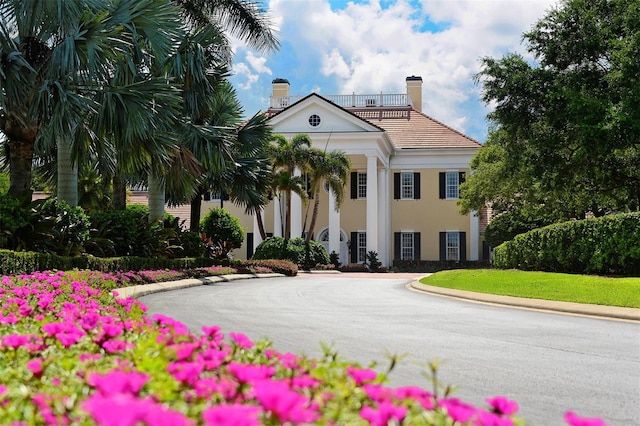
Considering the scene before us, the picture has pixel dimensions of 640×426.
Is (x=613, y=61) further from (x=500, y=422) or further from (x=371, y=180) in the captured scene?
(x=500, y=422)

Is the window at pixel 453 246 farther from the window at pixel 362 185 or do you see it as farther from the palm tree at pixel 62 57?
the palm tree at pixel 62 57

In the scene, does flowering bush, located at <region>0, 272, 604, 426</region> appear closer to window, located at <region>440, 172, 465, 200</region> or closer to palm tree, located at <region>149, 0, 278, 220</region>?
palm tree, located at <region>149, 0, 278, 220</region>

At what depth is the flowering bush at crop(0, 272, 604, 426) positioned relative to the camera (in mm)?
1907

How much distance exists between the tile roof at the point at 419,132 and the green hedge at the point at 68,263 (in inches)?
1073

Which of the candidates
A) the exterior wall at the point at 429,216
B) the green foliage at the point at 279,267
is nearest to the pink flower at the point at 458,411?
the green foliage at the point at 279,267

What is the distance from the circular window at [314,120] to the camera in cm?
4466

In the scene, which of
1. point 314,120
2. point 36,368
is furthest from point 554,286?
point 314,120

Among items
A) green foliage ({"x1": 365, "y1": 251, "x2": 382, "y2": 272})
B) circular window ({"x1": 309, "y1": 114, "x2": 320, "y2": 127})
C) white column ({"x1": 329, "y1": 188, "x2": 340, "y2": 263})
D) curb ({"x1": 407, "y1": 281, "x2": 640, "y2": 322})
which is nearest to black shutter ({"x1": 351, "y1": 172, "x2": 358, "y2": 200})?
white column ({"x1": 329, "y1": 188, "x2": 340, "y2": 263})

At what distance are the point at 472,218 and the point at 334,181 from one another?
13401 mm

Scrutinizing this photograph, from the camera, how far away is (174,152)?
2031cm

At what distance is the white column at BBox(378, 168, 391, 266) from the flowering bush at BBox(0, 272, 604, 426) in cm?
4237

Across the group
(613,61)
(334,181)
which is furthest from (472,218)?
(613,61)

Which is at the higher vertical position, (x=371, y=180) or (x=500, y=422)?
(x=371, y=180)

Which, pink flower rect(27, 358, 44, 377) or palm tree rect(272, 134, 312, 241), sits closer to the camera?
pink flower rect(27, 358, 44, 377)
